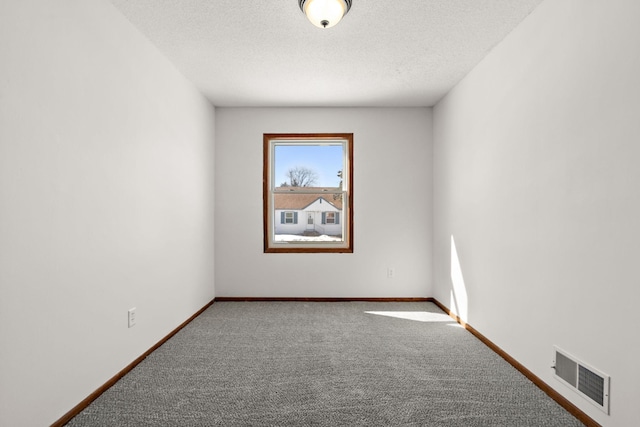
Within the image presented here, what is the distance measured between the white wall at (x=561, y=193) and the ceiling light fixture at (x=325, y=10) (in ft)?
4.11

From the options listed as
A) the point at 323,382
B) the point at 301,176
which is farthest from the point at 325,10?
the point at 301,176

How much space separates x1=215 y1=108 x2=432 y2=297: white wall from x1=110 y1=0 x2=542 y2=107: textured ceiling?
53 centimetres

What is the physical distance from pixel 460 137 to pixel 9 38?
347 centimetres

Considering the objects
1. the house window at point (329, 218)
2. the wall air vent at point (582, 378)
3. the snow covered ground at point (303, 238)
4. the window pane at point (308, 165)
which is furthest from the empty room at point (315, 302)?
the house window at point (329, 218)

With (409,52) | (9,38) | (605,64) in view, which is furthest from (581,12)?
(9,38)

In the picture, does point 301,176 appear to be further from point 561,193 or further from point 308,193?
point 561,193

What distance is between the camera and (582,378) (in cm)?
189

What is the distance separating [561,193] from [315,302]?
3.08m

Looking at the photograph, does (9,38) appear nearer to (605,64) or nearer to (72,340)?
(72,340)

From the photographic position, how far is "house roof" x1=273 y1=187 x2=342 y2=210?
4.70m

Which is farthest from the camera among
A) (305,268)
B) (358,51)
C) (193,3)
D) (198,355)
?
(305,268)

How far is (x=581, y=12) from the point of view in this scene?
1923 mm

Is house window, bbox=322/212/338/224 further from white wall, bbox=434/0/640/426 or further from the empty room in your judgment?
white wall, bbox=434/0/640/426

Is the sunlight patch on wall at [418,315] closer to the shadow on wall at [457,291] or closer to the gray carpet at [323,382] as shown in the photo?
the shadow on wall at [457,291]
